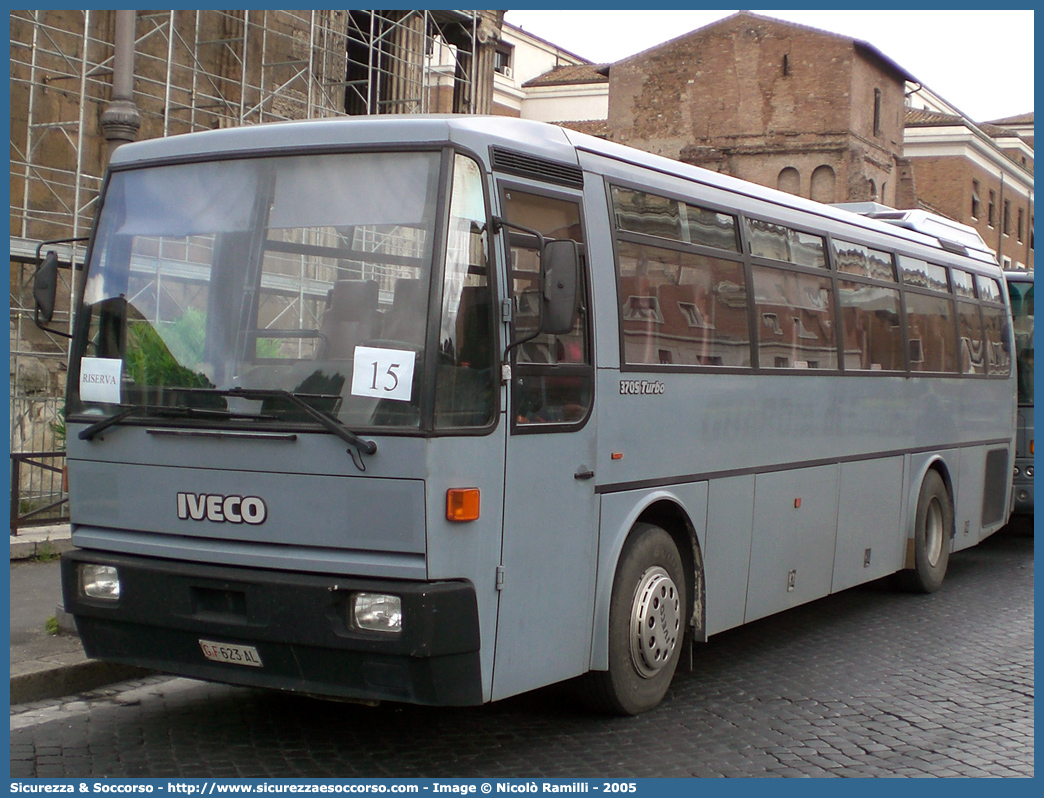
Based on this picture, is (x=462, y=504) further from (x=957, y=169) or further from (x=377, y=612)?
(x=957, y=169)

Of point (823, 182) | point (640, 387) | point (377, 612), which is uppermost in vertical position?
point (823, 182)

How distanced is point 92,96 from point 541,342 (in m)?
14.5

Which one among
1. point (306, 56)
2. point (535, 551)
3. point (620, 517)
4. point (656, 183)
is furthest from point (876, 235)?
point (306, 56)

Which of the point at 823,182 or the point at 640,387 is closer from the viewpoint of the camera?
the point at 640,387

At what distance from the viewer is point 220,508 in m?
5.57

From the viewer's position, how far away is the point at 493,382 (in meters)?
5.49

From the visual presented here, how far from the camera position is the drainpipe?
8398 millimetres

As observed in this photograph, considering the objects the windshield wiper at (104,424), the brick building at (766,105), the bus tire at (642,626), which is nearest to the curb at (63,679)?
the windshield wiper at (104,424)

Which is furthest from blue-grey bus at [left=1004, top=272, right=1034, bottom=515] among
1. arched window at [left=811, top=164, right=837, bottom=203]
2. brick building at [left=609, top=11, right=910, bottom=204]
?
arched window at [left=811, top=164, right=837, bottom=203]

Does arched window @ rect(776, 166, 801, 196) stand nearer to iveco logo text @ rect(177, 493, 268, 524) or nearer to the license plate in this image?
iveco logo text @ rect(177, 493, 268, 524)

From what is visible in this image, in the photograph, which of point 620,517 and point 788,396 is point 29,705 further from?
point 788,396

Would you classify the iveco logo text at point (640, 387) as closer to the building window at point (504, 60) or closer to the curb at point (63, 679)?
the curb at point (63, 679)

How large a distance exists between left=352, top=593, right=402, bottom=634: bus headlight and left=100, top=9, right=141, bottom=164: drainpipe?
4453 millimetres

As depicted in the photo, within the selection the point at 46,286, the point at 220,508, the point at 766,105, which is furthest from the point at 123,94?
the point at 766,105
